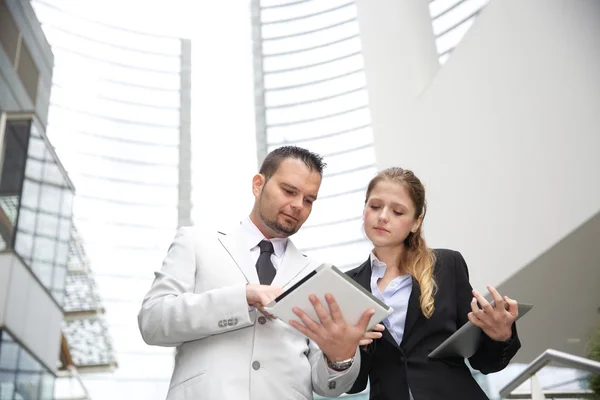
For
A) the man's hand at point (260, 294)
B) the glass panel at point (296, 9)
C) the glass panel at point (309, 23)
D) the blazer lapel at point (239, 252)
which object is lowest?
the man's hand at point (260, 294)

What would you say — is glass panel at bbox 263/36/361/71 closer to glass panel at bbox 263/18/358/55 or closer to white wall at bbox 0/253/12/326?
glass panel at bbox 263/18/358/55

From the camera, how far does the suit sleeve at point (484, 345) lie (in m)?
2.59

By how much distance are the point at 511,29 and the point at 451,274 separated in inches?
316

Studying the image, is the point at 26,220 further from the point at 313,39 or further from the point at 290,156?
the point at 313,39

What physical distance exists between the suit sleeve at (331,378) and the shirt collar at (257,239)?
57 centimetres

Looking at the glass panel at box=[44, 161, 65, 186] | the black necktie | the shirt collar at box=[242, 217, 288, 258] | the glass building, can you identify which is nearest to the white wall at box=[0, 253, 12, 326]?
the glass panel at box=[44, 161, 65, 186]

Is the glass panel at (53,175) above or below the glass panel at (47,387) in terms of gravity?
above

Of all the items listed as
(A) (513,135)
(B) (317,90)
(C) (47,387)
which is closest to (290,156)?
(A) (513,135)

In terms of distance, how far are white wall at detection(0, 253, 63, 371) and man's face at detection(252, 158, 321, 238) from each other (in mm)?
7509

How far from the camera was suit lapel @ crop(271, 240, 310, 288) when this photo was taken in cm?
282

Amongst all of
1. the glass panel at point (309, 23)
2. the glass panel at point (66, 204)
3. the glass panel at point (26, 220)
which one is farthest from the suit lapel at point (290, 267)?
the glass panel at point (309, 23)

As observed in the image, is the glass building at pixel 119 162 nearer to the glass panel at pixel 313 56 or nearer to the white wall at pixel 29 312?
the glass panel at pixel 313 56

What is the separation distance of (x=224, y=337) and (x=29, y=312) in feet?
28.6

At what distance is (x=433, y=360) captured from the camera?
2572mm
